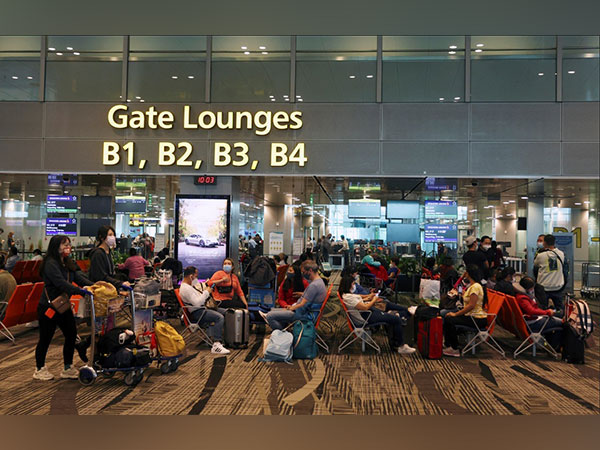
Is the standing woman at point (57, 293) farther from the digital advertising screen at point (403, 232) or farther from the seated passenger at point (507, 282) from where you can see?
the digital advertising screen at point (403, 232)

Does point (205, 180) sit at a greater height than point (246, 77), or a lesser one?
lesser

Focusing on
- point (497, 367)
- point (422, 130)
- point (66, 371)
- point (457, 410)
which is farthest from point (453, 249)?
point (66, 371)

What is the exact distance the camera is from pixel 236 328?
7.21 metres

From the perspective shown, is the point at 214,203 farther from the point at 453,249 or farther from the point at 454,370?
the point at 454,370

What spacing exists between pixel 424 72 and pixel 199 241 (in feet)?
19.7

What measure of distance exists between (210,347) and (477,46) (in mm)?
8211

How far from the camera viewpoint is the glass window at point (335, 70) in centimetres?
1124

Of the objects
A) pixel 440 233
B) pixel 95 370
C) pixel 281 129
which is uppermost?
pixel 281 129

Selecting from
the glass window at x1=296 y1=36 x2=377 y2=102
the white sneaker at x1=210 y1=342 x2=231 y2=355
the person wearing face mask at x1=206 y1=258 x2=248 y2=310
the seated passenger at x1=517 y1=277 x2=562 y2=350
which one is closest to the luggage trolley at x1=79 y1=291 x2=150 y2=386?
the white sneaker at x1=210 y1=342 x2=231 y2=355

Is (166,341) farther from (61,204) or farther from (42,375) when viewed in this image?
(61,204)

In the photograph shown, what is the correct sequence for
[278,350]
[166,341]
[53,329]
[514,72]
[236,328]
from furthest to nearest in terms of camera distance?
[514,72], [236,328], [278,350], [166,341], [53,329]

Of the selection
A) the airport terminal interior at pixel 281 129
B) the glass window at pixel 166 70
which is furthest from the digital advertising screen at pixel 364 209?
the glass window at pixel 166 70

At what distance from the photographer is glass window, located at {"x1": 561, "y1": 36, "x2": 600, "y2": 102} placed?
10859 millimetres

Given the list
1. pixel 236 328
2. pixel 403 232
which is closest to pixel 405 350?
pixel 236 328
